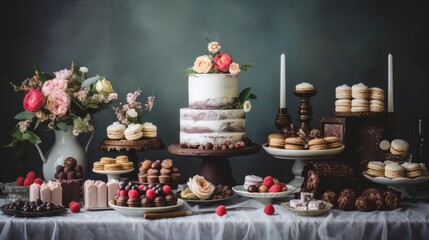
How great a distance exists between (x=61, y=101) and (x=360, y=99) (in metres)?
1.75

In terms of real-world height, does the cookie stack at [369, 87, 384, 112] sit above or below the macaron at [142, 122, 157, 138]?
above

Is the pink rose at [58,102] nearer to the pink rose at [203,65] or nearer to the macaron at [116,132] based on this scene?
the macaron at [116,132]

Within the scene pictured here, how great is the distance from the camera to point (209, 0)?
385cm

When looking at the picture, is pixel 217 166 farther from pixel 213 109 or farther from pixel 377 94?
pixel 377 94

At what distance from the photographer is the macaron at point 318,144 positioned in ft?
10.4

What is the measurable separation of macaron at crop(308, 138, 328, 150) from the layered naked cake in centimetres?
41

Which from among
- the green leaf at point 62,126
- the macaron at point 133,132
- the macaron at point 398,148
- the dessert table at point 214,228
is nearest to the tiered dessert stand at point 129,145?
the macaron at point 133,132

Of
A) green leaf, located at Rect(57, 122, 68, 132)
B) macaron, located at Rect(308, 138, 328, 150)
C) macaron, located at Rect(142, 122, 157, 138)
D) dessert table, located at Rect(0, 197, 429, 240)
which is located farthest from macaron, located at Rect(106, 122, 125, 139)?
macaron, located at Rect(308, 138, 328, 150)

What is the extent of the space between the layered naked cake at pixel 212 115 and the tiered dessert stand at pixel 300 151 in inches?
10.2

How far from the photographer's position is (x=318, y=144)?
3.16 m

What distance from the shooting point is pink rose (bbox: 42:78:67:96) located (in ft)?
10.2

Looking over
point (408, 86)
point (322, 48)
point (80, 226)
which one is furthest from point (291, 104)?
point (80, 226)

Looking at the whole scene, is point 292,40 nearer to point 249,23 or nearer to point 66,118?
point 249,23

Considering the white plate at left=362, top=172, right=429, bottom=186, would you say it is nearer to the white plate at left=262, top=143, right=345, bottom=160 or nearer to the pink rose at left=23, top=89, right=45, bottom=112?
the white plate at left=262, top=143, right=345, bottom=160
